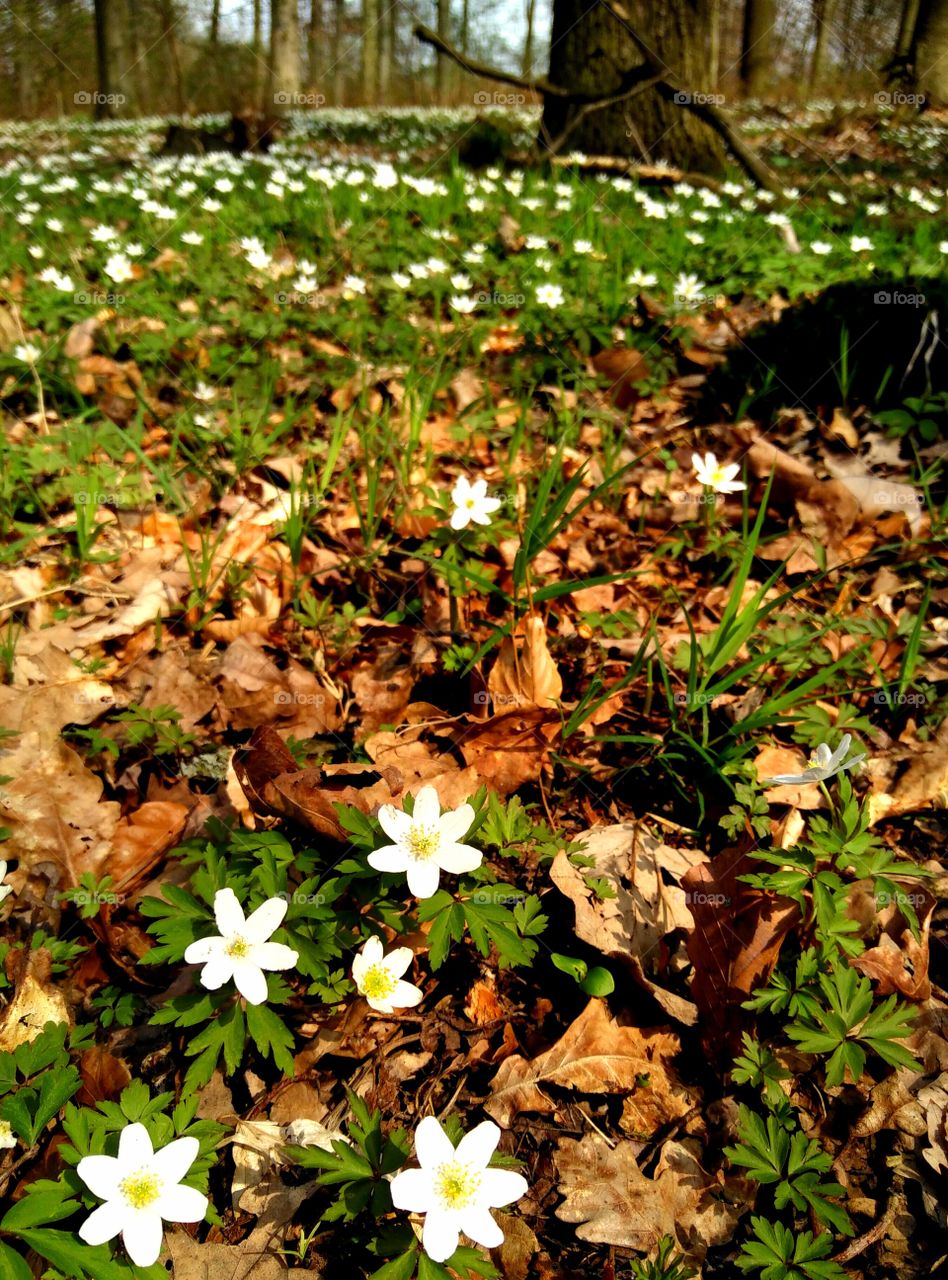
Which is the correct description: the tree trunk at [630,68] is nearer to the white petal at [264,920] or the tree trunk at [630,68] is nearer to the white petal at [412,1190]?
the white petal at [264,920]

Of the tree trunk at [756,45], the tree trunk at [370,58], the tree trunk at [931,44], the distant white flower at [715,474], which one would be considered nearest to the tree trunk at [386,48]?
the tree trunk at [370,58]

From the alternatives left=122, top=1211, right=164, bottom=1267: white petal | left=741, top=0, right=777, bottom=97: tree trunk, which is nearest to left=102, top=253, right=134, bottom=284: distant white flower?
left=122, top=1211, right=164, bottom=1267: white petal

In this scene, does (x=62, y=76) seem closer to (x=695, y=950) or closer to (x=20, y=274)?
(x=20, y=274)

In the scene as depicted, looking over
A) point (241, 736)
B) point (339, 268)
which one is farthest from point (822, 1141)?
point (339, 268)

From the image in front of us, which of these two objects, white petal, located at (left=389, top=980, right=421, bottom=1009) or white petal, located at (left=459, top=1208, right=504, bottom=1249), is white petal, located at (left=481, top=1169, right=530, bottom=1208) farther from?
white petal, located at (left=389, top=980, right=421, bottom=1009)

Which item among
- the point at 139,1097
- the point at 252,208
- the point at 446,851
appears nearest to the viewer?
the point at 139,1097

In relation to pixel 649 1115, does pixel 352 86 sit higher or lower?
higher

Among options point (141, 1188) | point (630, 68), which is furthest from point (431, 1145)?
point (630, 68)

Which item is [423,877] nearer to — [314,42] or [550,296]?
[550,296]
